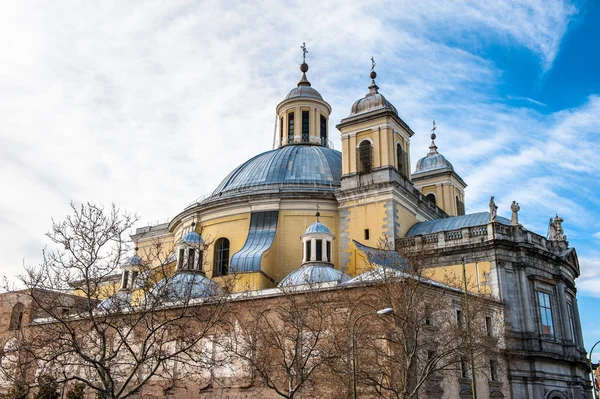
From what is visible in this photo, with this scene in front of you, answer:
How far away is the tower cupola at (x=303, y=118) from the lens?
50000 mm

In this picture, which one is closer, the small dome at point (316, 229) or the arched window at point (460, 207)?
the small dome at point (316, 229)

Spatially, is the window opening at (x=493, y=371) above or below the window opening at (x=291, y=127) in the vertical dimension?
below

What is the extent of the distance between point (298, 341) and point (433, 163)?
31204 millimetres

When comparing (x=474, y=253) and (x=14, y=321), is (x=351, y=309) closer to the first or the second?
(x=474, y=253)

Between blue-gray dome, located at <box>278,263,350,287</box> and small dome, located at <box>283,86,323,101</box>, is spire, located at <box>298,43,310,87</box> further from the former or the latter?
blue-gray dome, located at <box>278,263,350,287</box>

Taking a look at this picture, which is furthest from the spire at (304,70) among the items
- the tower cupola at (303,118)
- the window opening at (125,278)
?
the window opening at (125,278)

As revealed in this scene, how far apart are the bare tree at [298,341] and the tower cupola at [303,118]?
2261cm

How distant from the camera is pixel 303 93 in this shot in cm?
5153

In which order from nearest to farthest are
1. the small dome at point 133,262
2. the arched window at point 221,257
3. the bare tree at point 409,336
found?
the bare tree at point 409,336 < the small dome at point 133,262 < the arched window at point 221,257

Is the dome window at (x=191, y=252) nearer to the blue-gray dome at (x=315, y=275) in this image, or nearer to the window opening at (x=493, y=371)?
the blue-gray dome at (x=315, y=275)

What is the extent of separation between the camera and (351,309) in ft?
84.5

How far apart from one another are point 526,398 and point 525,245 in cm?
857

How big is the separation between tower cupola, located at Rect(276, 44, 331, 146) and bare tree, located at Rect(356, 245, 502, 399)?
24.2 metres

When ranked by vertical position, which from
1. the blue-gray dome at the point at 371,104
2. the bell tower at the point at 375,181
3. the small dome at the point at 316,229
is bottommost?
the small dome at the point at 316,229
